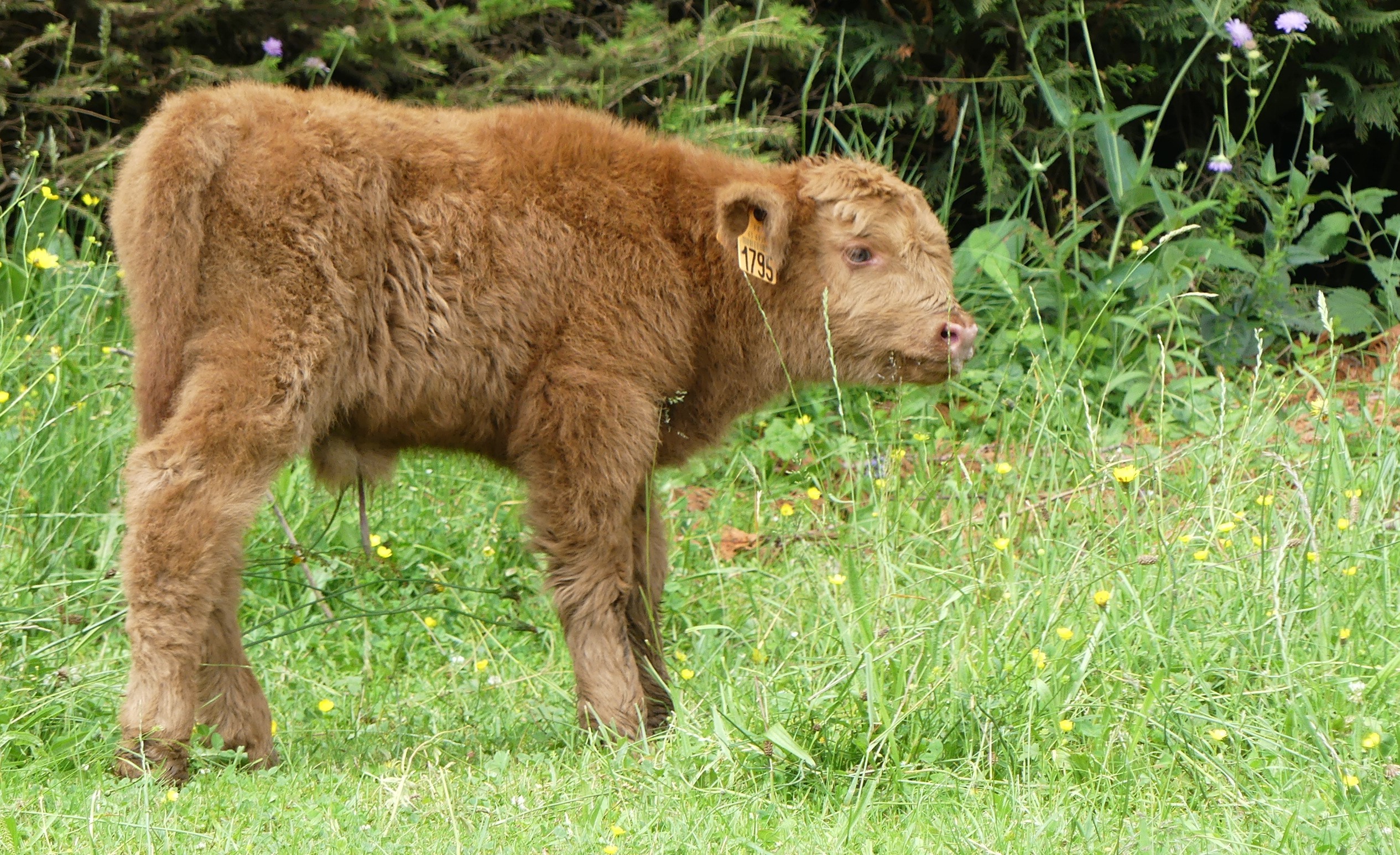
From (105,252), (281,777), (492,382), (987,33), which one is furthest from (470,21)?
(281,777)

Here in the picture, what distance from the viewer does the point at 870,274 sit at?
15.5ft

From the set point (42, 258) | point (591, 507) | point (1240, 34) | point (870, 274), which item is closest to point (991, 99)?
point (1240, 34)

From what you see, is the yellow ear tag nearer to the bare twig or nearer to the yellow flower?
the bare twig

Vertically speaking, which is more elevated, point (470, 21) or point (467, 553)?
point (470, 21)

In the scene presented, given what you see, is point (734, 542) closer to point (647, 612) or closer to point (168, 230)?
point (647, 612)

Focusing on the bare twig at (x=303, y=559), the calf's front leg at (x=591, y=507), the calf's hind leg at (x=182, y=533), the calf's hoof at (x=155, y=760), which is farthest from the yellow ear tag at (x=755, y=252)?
the calf's hoof at (x=155, y=760)

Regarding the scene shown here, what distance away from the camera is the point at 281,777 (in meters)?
3.80

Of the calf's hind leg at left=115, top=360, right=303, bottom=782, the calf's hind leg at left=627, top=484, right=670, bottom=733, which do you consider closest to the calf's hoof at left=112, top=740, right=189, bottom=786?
the calf's hind leg at left=115, top=360, right=303, bottom=782

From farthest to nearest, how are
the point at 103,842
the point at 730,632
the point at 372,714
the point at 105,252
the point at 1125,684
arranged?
1. the point at 105,252
2. the point at 730,632
3. the point at 372,714
4. the point at 1125,684
5. the point at 103,842

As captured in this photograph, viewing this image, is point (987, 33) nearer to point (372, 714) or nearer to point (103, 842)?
point (372, 714)

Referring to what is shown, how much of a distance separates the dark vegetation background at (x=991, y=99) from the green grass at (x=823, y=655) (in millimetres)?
706

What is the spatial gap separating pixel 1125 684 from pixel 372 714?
2355 mm

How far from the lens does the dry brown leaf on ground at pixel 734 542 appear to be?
592 centimetres

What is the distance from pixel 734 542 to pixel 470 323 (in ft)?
7.21
